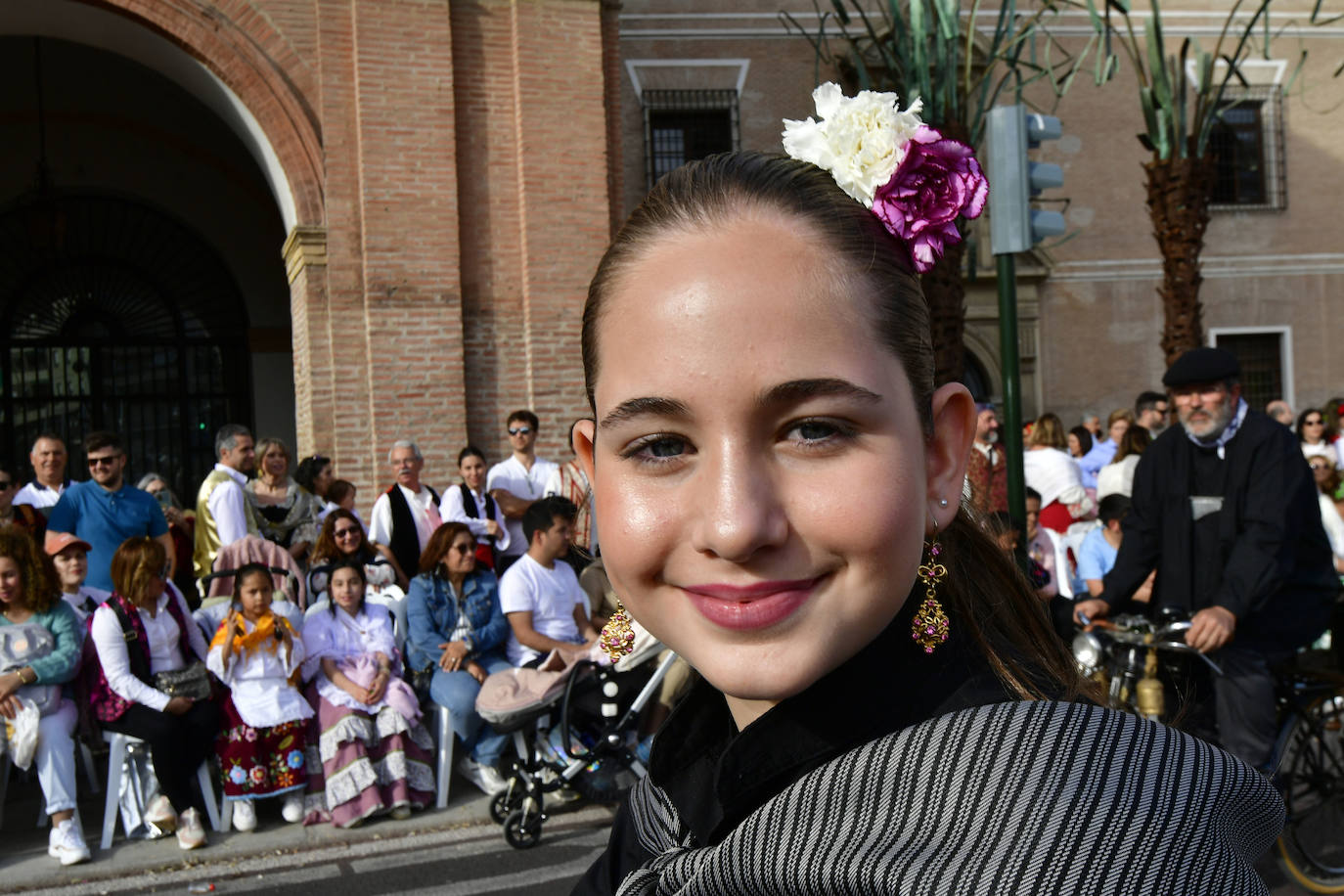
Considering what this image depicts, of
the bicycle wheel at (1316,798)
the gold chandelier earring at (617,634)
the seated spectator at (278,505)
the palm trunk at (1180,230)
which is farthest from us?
the palm trunk at (1180,230)

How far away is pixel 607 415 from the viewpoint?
4.40 feet

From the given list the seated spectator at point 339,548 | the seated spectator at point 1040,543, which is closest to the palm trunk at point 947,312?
the seated spectator at point 1040,543

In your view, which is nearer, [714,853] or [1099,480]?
[714,853]

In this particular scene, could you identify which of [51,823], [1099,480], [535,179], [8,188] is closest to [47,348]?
[8,188]

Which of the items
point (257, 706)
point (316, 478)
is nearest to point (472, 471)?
point (316, 478)

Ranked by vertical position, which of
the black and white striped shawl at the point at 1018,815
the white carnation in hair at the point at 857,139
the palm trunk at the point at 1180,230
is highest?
the palm trunk at the point at 1180,230

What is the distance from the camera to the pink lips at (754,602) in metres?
1.23

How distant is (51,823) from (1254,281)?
19.3m

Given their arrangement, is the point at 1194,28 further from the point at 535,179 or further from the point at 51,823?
the point at 51,823

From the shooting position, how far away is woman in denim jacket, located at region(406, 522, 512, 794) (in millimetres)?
7402

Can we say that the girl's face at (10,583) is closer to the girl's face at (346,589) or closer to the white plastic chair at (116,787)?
the white plastic chair at (116,787)

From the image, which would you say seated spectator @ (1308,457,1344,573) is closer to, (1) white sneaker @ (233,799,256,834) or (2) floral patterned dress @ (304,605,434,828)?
(2) floral patterned dress @ (304,605,434,828)

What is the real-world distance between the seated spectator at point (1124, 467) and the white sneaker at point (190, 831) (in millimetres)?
6523

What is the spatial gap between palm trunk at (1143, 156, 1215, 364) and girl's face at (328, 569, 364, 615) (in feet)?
41.2
